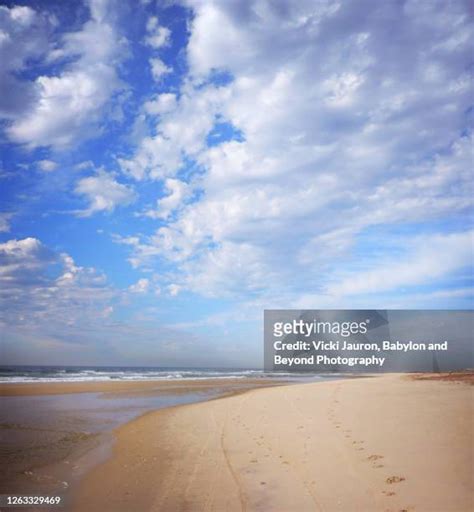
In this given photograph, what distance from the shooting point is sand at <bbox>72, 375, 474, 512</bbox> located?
6504 millimetres

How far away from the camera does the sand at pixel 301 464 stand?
21.3 feet

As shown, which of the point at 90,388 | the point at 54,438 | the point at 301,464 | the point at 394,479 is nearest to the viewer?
the point at 394,479

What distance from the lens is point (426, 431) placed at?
381 inches

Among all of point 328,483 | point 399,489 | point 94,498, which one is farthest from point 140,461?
point 399,489

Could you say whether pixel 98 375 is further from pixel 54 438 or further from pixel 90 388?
pixel 54 438

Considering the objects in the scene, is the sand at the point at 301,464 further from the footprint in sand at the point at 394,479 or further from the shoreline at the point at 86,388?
the shoreline at the point at 86,388

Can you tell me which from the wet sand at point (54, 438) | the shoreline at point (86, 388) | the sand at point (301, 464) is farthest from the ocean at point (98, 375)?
the sand at point (301, 464)

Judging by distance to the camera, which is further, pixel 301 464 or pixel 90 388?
pixel 90 388

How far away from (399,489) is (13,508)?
21.7 feet

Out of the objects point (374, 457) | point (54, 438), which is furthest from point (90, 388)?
point (374, 457)

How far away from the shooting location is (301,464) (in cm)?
835

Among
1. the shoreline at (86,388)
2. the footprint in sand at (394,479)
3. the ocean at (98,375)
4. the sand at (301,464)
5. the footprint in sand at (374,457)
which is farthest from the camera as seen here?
the ocean at (98,375)

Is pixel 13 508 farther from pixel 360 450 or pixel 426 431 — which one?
pixel 426 431

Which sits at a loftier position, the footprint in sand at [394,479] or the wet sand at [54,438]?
the footprint in sand at [394,479]
